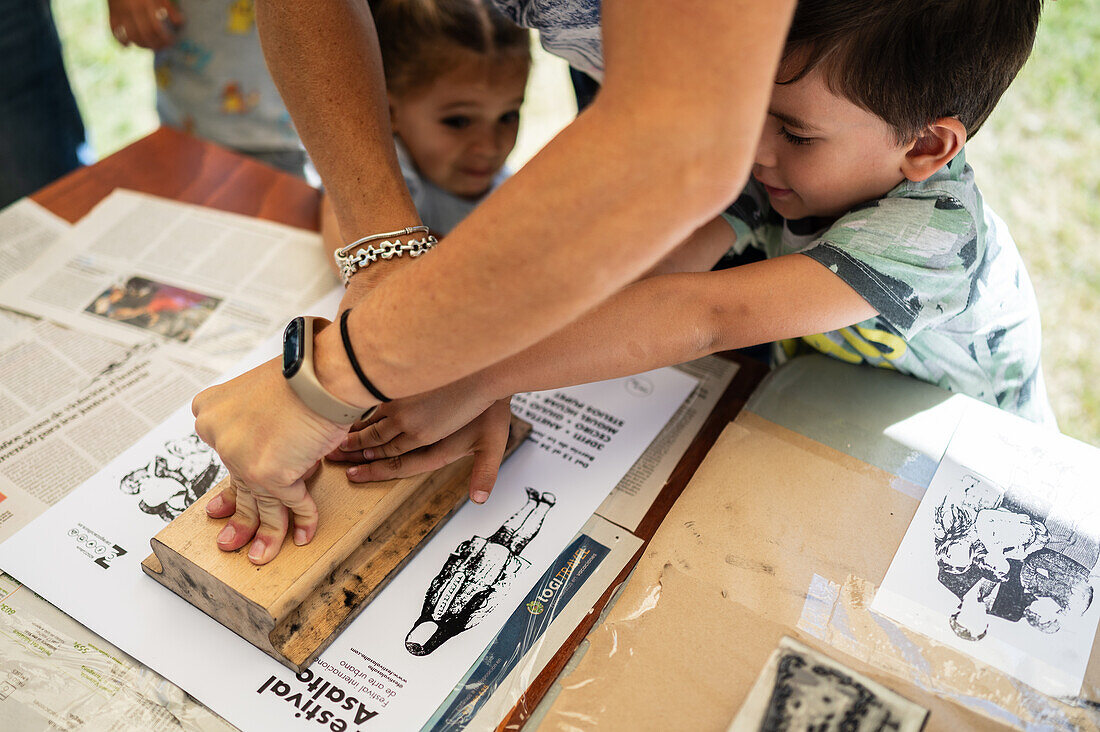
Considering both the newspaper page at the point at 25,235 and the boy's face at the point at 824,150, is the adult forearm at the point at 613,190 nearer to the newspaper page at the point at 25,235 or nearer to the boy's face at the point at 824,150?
the boy's face at the point at 824,150

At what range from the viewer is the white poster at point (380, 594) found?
0.65 m

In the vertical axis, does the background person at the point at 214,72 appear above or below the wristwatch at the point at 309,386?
below

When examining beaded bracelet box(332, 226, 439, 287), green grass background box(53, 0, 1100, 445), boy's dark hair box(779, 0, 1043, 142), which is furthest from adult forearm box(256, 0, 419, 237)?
green grass background box(53, 0, 1100, 445)

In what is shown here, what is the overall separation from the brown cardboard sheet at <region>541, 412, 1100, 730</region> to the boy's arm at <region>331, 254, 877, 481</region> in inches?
5.8

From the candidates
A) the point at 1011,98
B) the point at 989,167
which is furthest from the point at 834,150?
the point at 1011,98

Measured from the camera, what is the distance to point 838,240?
2.51ft

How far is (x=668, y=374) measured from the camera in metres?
0.96

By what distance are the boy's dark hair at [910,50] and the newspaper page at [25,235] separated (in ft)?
3.52

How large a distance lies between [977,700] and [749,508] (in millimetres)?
248

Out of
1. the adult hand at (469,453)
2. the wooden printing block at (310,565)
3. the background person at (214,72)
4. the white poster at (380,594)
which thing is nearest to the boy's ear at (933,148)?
the white poster at (380,594)

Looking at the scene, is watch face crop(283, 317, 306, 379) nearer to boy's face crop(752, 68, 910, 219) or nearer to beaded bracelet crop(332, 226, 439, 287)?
beaded bracelet crop(332, 226, 439, 287)

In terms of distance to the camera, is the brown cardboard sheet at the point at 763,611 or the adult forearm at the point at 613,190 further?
the brown cardboard sheet at the point at 763,611

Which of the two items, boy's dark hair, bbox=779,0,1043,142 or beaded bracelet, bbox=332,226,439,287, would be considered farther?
beaded bracelet, bbox=332,226,439,287

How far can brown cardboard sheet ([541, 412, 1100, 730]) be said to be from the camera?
0.62 meters
